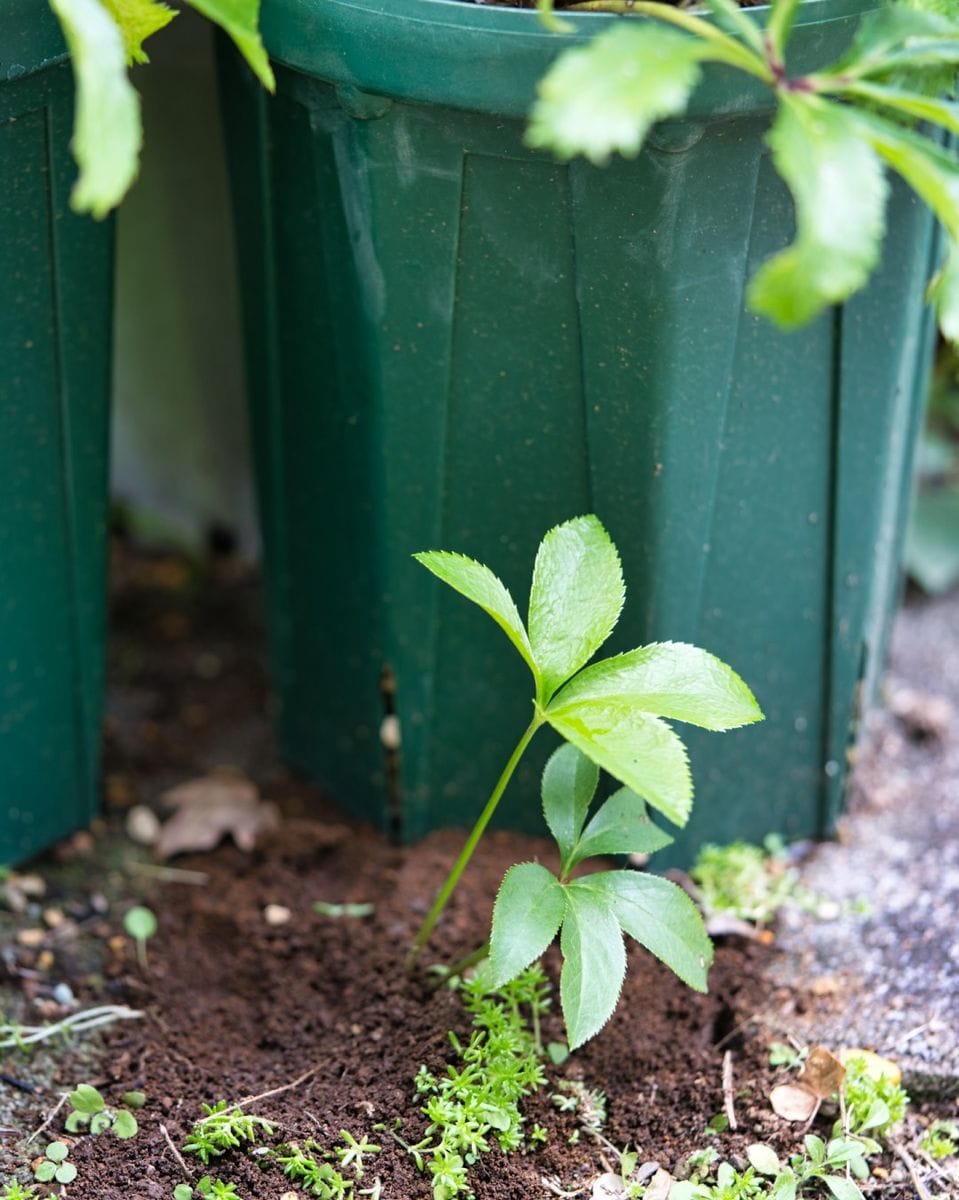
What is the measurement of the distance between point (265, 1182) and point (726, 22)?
1298 mm

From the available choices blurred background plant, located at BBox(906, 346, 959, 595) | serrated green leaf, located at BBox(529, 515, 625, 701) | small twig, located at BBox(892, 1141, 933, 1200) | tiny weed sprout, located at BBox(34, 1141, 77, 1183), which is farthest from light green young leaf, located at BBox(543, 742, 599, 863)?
blurred background plant, located at BBox(906, 346, 959, 595)

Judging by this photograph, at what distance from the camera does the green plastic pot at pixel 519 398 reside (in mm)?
1576

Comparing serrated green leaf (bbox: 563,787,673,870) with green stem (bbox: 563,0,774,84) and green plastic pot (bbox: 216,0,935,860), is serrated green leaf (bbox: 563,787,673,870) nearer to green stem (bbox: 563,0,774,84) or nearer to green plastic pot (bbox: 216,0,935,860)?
green plastic pot (bbox: 216,0,935,860)

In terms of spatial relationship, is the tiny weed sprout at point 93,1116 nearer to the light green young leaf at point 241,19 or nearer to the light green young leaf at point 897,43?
the light green young leaf at point 241,19

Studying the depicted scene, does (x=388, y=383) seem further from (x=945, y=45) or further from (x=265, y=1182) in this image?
(x=265, y=1182)

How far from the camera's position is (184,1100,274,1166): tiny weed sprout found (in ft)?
5.40

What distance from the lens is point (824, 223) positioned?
1.21 meters

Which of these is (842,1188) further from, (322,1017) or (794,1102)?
(322,1017)

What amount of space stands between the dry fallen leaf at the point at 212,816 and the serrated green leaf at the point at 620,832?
2.28ft

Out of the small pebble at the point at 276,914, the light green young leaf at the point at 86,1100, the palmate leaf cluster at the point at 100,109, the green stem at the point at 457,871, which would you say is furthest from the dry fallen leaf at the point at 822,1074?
the palmate leaf cluster at the point at 100,109

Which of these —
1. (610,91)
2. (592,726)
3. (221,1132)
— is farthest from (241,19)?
(221,1132)

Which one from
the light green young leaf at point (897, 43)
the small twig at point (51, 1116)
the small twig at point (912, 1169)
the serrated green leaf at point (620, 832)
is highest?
the light green young leaf at point (897, 43)

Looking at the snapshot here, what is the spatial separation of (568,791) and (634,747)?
0.26 metres

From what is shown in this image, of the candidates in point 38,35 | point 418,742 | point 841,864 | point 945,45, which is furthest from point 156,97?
point 841,864
